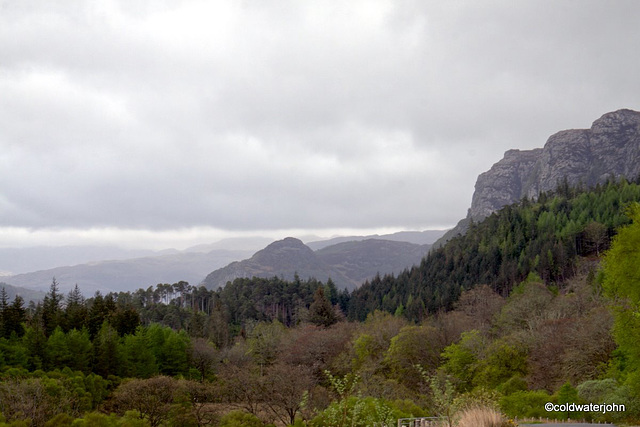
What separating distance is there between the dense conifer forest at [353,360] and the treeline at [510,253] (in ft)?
3.28

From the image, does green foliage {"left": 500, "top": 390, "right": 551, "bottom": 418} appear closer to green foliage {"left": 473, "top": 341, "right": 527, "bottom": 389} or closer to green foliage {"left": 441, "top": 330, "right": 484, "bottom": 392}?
green foliage {"left": 473, "top": 341, "right": 527, "bottom": 389}

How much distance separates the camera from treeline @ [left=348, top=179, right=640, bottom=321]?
118 meters

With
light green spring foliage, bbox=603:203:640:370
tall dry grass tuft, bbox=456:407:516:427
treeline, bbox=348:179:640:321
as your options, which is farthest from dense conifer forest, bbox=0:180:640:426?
treeline, bbox=348:179:640:321

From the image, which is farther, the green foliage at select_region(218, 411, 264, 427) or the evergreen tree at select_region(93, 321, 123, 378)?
the evergreen tree at select_region(93, 321, 123, 378)

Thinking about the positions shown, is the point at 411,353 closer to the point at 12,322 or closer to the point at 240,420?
the point at 240,420

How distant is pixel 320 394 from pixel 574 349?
23.2 metres

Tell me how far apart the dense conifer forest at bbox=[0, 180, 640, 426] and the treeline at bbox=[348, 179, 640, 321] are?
998 mm

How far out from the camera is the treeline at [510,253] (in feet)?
388

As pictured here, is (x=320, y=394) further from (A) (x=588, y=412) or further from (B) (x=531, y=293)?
(B) (x=531, y=293)

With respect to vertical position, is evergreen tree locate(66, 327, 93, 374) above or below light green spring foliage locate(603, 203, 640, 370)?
below

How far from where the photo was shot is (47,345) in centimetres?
5381

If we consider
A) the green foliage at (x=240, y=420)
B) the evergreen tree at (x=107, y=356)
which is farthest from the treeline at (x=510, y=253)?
the green foliage at (x=240, y=420)

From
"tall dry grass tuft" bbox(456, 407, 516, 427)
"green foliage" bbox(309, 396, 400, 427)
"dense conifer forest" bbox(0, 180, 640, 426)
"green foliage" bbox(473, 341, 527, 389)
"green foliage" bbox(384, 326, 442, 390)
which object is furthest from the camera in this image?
"green foliage" bbox(384, 326, 442, 390)

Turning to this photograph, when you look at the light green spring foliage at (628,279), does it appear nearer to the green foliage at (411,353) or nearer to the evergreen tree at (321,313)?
the green foliage at (411,353)
